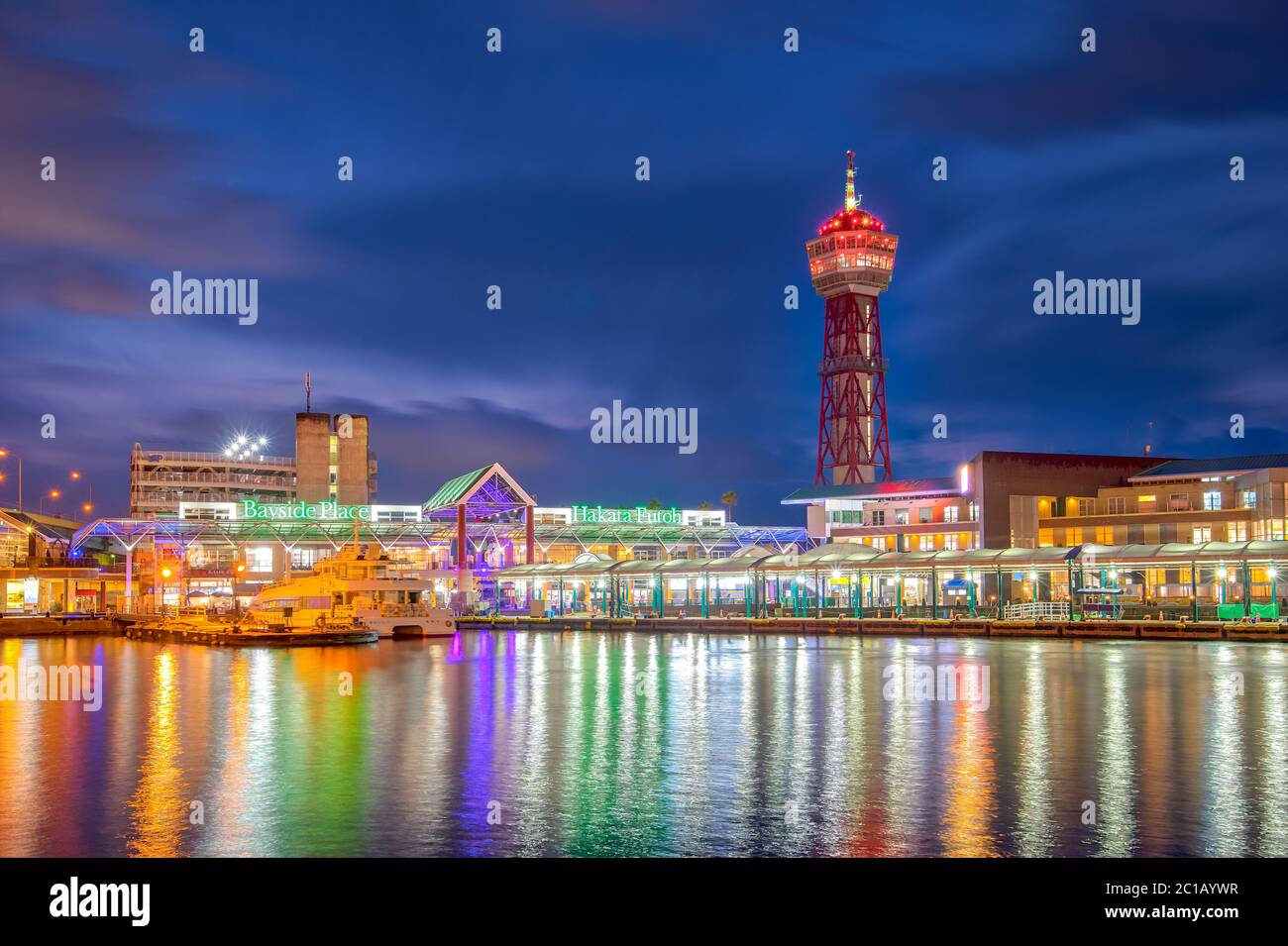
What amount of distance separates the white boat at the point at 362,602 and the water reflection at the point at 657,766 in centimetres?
3722

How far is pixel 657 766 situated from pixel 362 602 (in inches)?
2645

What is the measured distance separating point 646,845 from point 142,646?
2994 inches

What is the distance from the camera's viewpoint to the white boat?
9075 cm

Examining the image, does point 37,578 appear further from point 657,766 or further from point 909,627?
point 657,766

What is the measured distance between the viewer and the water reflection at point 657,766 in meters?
21.4

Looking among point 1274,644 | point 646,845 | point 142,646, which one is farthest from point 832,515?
point 646,845

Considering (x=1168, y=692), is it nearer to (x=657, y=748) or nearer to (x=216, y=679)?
(x=657, y=748)

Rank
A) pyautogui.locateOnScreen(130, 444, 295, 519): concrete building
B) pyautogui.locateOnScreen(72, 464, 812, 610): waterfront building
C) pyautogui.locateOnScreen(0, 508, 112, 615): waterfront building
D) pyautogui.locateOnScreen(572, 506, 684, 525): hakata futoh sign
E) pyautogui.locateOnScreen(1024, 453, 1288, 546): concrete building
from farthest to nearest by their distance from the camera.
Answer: pyautogui.locateOnScreen(130, 444, 295, 519): concrete building, pyautogui.locateOnScreen(572, 506, 684, 525): hakata futoh sign, pyautogui.locateOnScreen(0, 508, 112, 615): waterfront building, pyautogui.locateOnScreen(72, 464, 812, 610): waterfront building, pyautogui.locateOnScreen(1024, 453, 1288, 546): concrete building

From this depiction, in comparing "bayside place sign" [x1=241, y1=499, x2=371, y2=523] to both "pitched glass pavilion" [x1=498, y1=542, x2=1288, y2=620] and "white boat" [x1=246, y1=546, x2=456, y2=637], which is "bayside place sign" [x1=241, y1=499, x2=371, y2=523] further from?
"white boat" [x1=246, y1=546, x2=456, y2=637]

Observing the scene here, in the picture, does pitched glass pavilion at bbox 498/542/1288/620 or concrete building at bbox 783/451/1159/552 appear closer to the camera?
pitched glass pavilion at bbox 498/542/1288/620

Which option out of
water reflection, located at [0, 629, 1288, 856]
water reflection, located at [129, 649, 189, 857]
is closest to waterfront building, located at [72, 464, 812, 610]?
→ water reflection, located at [0, 629, 1288, 856]

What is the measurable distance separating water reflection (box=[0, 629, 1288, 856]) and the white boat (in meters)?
37.2

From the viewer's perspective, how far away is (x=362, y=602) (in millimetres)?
91750

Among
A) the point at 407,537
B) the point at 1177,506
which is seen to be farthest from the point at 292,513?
the point at 1177,506
